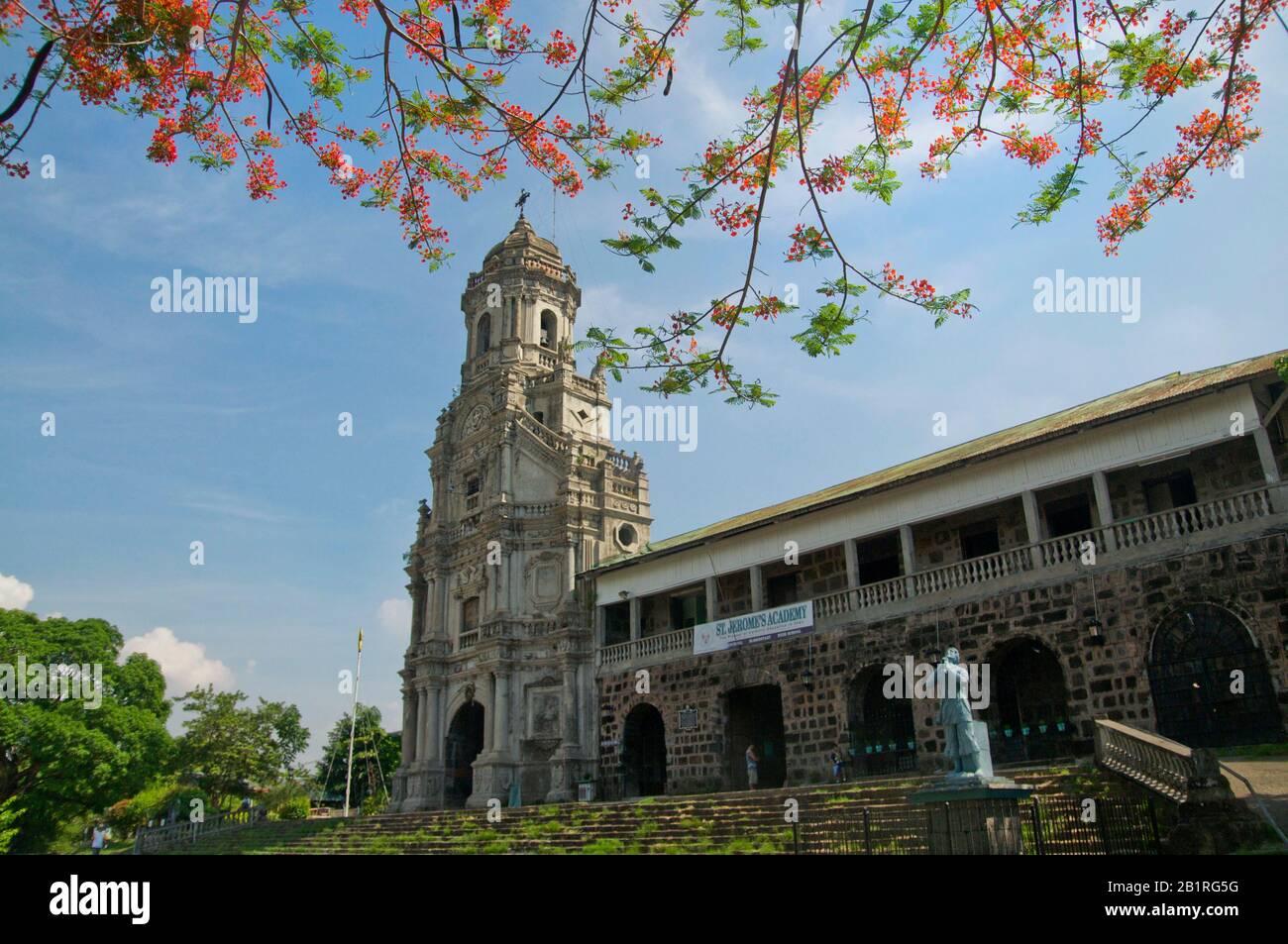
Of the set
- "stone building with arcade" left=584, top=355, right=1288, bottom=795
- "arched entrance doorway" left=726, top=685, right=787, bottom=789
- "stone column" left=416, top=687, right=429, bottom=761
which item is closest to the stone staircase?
"stone building with arcade" left=584, top=355, right=1288, bottom=795

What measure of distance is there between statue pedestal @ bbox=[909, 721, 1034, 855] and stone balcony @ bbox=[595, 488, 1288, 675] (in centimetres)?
775

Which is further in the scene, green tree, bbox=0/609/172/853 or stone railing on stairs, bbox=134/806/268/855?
green tree, bbox=0/609/172/853

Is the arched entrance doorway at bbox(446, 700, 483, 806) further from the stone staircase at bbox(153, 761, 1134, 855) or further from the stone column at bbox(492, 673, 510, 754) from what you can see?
the stone staircase at bbox(153, 761, 1134, 855)

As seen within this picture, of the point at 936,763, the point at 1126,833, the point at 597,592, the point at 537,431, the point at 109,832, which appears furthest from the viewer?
the point at 109,832

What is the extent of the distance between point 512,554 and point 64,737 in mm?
18790

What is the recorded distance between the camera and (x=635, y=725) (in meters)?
27.0

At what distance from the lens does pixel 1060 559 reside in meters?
18.2

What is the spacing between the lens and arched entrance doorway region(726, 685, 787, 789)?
2384 cm

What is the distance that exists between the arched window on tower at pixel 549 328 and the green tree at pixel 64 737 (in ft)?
72.7

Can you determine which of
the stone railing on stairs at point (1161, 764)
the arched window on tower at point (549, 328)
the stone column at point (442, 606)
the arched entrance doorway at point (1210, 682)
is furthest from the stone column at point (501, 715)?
the stone railing on stairs at point (1161, 764)

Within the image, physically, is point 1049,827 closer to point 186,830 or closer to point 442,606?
point 442,606
